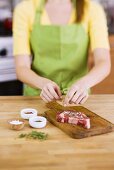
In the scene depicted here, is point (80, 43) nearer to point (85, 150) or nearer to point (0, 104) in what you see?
point (0, 104)

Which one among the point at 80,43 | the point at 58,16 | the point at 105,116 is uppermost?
the point at 58,16

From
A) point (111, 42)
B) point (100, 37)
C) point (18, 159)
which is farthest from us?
point (111, 42)

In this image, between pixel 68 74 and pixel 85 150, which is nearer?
pixel 85 150

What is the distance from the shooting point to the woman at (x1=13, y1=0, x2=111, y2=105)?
6.52 feet

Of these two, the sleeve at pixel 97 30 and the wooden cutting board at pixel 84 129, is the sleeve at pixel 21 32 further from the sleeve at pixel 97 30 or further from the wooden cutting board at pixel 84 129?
the wooden cutting board at pixel 84 129

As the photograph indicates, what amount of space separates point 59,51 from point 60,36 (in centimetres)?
9

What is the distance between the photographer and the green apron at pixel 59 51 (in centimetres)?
202

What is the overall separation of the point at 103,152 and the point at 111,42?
2043 millimetres

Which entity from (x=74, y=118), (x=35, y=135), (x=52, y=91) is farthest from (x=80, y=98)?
(x=35, y=135)

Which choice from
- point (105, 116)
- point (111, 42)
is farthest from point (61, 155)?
point (111, 42)

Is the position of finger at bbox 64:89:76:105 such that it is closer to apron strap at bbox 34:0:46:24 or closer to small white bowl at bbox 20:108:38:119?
small white bowl at bbox 20:108:38:119

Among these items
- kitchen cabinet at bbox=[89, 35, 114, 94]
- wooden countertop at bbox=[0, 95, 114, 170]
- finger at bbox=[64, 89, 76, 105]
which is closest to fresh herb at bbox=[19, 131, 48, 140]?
wooden countertop at bbox=[0, 95, 114, 170]

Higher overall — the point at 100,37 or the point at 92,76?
the point at 100,37

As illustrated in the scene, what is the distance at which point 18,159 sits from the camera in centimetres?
109
